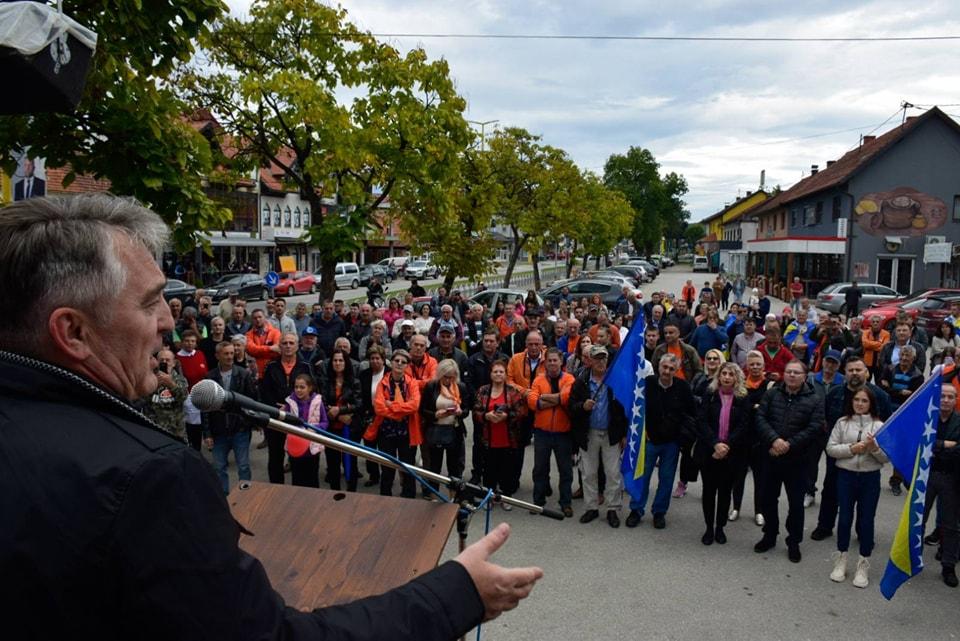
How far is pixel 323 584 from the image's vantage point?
1854mm

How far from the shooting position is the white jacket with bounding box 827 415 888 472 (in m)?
6.08

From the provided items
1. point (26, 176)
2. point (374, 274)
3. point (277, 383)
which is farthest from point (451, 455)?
point (374, 274)

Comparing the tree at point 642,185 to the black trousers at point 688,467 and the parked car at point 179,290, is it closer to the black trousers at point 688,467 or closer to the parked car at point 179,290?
the parked car at point 179,290

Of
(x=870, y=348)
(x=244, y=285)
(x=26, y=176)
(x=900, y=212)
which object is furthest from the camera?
(x=900, y=212)

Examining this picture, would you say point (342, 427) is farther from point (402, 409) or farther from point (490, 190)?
point (490, 190)

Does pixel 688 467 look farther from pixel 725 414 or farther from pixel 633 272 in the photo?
pixel 633 272

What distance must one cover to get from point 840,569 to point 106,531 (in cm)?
661

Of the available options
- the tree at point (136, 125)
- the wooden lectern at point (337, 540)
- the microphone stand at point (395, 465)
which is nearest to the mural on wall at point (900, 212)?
the tree at point (136, 125)

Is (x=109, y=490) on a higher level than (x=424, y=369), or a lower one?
higher

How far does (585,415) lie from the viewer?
297 inches

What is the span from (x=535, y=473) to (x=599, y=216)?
42476 millimetres

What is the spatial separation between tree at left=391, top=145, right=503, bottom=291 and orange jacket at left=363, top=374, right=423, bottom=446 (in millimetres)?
8346

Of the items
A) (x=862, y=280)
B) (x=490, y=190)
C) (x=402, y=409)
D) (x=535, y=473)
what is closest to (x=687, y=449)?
(x=535, y=473)

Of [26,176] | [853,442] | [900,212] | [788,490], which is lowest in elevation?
[788,490]
